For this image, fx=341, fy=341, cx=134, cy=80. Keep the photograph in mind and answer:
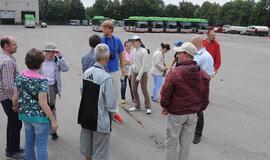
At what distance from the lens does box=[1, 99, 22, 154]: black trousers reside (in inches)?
201

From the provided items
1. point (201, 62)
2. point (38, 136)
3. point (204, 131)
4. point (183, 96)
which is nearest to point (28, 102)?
point (38, 136)

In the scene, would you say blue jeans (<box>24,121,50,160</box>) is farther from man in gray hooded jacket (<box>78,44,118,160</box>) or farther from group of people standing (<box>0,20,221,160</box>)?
man in gray hooded jacket (<box>78,44,118,160</box>)

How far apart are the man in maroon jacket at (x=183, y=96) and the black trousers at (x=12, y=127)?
228 cm

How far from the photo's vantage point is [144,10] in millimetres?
118562

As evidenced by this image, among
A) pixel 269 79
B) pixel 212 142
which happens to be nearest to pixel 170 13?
pixel 269 79

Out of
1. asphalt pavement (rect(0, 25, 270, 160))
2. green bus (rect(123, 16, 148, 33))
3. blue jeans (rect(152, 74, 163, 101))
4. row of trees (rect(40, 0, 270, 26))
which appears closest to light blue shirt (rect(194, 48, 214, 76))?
asphalt pavement (rect(0, 25, 270, 160))

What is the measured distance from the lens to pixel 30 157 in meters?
4.69

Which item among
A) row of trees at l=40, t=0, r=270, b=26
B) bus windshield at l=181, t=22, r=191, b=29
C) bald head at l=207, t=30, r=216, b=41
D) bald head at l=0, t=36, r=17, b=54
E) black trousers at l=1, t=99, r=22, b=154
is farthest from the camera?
row of trees at l=40, t=0, r=270, b=26

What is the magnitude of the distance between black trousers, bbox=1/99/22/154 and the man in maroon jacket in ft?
7.48

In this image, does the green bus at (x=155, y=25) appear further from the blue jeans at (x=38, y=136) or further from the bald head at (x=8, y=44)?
the blue jeans at (x=38, y=136)

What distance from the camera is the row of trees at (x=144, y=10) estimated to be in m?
108

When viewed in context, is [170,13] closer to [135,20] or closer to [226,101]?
[135,20]

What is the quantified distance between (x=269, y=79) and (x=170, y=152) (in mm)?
10984

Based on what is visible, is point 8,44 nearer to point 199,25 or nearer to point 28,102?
point 28,102
